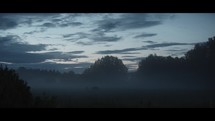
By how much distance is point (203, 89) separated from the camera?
3.69m

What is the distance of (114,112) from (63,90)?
68 cm

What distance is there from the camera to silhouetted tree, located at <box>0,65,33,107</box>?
10.5ft

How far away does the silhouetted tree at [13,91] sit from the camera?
10.5 ft

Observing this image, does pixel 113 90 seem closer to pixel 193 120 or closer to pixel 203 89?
pixel 193 120

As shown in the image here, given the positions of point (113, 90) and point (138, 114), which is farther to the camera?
point (113, 90)

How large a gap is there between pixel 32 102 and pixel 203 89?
2.12 metres

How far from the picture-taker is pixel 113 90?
3.38 m

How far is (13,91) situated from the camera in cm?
361
